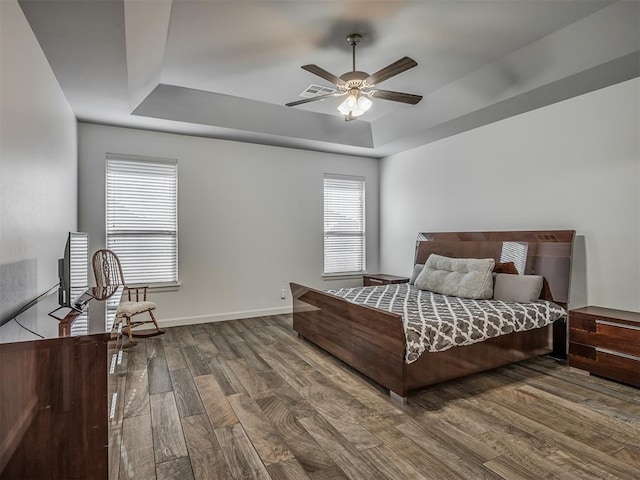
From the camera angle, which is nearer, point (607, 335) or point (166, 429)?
point (166, 429)

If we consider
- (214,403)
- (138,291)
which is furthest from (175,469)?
(138,291)

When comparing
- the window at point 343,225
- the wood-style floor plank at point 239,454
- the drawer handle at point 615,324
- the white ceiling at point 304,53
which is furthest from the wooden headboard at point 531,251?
the wood-style floor plank at point 239,454

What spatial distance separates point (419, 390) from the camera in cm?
277

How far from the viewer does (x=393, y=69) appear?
273 cm

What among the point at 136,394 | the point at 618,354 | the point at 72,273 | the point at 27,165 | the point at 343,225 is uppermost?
the point at 27,165

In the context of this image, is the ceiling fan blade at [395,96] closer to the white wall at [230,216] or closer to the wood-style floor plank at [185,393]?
the white wall at [230,216]

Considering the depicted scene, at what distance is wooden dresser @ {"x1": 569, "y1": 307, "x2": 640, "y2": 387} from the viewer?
2.79 m

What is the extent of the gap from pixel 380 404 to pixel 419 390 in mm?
404

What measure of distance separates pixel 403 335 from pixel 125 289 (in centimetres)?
334

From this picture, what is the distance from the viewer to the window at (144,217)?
448 cm

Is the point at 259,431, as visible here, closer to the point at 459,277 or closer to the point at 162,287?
the point at 459,277

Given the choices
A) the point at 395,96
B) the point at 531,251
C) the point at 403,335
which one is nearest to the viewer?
the point at 403,335

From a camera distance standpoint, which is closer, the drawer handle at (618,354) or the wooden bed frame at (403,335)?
A: the wooden bed frame at (403,335)

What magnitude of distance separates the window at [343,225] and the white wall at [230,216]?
183 millimetres
